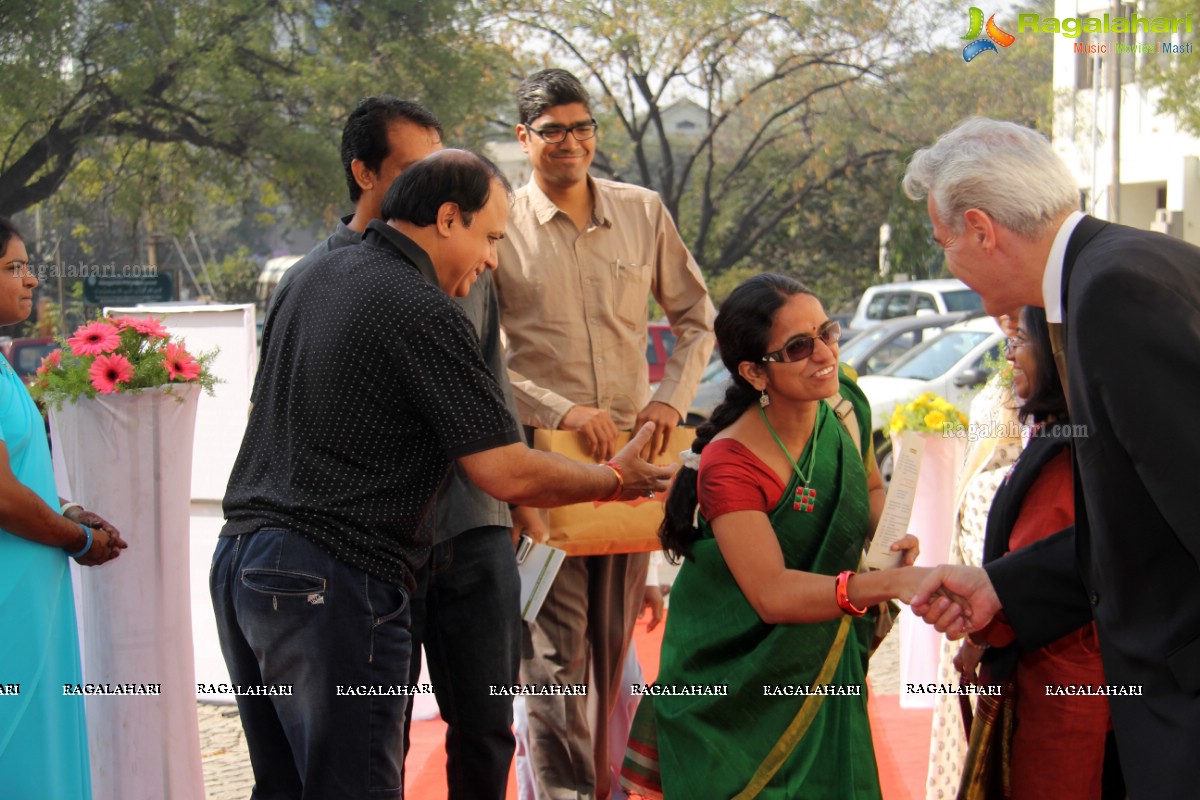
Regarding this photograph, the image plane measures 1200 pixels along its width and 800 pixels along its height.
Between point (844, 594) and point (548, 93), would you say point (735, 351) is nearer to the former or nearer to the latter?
point (844, 594)

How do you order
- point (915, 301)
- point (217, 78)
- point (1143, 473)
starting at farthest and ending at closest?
point (915, 301) → point (217, 78) → point (1143, 473)

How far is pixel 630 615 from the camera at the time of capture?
412 centimetres

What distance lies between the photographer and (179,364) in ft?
12.7

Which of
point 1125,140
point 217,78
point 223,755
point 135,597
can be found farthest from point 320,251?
point 1125,140

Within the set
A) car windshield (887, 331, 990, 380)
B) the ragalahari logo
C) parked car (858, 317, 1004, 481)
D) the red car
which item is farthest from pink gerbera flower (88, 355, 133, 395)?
the ragalahari logo

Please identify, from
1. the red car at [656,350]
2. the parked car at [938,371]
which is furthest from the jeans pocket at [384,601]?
the red car at [656,350]

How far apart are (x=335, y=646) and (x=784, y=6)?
20.8m

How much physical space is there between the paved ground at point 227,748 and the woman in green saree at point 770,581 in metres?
2.15

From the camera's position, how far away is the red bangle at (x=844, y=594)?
2.68 m

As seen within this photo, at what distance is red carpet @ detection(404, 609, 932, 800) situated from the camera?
436cm

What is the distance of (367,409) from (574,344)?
1466 mm

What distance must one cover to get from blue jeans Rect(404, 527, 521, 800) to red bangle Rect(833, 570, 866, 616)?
0.94 metres

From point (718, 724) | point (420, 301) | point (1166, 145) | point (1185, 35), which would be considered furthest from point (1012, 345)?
point (1166, 145)

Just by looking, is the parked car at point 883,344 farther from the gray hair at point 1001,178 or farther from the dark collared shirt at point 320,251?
the gray hair at point 1001,178
